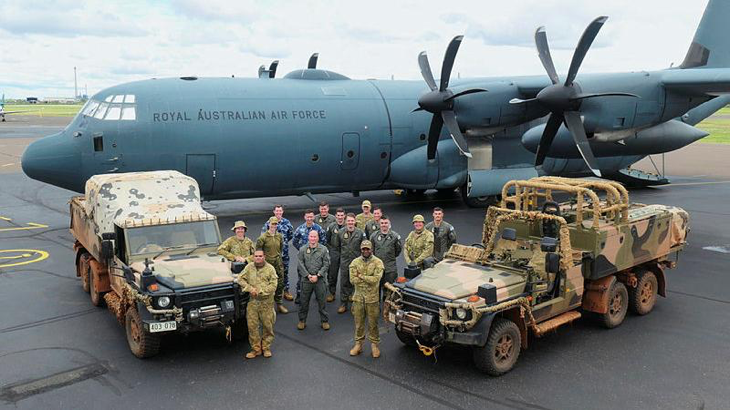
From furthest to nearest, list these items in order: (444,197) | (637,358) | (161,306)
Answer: (444,197) < (637,358) < (161,306)

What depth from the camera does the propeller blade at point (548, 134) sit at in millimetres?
16469

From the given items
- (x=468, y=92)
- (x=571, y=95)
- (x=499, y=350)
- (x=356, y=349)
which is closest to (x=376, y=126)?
(x=468, y=92)

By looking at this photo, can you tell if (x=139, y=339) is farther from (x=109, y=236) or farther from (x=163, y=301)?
(x=109, y=236)

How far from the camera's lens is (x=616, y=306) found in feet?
32.7

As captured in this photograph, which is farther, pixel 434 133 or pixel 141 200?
pixel 434 133

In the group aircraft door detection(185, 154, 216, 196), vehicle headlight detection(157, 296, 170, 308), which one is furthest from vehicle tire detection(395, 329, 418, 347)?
aircraft door detection(185, 154, 216, 196)

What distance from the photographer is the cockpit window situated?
53.9ft

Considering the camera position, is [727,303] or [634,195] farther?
[634,195]

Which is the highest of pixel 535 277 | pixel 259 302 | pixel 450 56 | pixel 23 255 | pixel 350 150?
pixel 450 56

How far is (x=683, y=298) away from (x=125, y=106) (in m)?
14.3

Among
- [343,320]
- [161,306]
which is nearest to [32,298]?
[161,306]

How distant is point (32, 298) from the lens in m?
11.2

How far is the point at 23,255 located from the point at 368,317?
9.94 m

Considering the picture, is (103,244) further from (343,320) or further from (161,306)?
(343,320)
